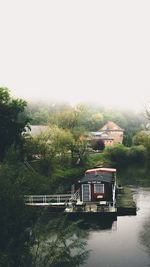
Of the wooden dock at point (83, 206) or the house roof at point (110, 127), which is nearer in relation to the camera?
the wooden dock at point (83, 206)

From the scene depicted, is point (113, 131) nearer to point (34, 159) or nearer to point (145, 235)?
point (34, 159)

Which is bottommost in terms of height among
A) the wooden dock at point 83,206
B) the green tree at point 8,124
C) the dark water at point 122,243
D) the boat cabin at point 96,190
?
the dark water at point 122,243

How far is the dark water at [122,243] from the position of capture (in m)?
29.1

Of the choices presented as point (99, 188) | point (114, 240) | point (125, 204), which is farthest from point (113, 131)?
point (114, 240)

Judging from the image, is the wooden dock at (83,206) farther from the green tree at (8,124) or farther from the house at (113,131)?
the house at (113,131)

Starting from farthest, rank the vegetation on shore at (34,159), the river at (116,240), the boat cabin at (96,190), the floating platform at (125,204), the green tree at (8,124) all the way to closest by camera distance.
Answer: the green tree at (8,124)
the boat cabin at (96,190)
the floating platform at (125,204)
the river at (116,240)
the vegetation on shore at (34,159)

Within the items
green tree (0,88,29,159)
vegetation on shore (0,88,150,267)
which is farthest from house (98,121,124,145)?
green tree (0,88,29,159)

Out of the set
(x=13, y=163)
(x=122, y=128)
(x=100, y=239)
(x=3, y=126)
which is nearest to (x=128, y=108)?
(x=122, y=128)

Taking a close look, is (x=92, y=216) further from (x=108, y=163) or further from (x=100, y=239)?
(x=108, y=163)

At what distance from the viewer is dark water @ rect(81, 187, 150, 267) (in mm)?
29062

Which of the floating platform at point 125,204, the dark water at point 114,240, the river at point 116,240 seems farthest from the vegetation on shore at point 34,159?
the floating platform at point 125,204

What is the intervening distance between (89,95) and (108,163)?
108471 millimetres

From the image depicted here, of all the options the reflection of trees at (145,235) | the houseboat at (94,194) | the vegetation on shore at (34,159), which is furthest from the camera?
the houseboat at (94,194)

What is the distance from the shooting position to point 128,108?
→ 18075 centimetres
